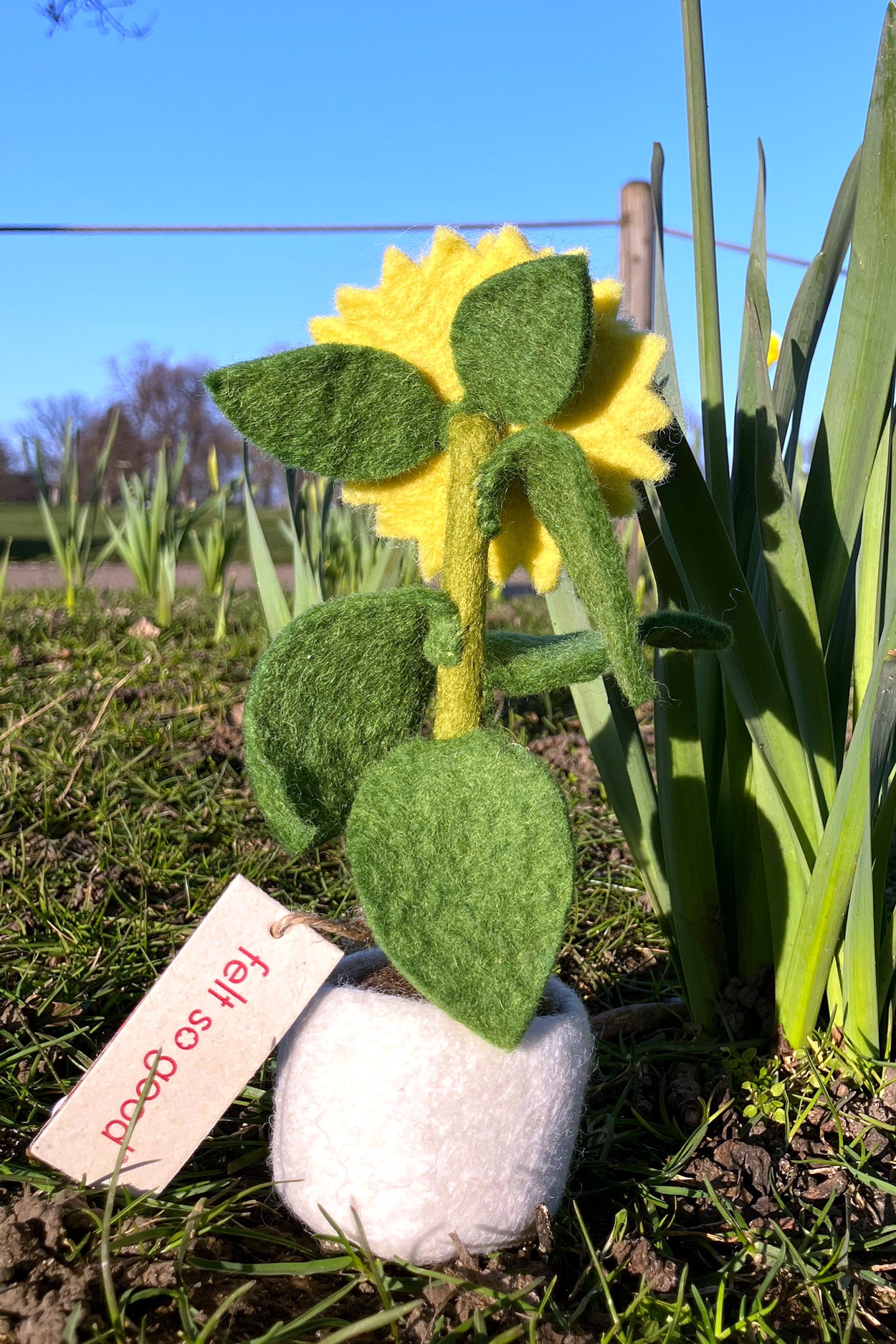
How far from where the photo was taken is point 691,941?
0.89m

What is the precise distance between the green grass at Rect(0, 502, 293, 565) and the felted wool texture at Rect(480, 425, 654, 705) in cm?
320

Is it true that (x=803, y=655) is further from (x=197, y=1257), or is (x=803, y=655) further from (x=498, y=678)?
(x=197, y=1257)

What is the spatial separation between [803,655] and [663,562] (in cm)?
15

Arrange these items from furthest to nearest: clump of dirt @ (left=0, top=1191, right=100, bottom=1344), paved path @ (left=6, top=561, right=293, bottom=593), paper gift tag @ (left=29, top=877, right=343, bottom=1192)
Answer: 1. paved path @ (left=6, top=561, right=293, bottom=593)
2. paper gift tag @ (left=29, top=877, right=343, bottom=1192)
3. clump of dirt @ (left=0, top=1191, right=100, bottom=1344)

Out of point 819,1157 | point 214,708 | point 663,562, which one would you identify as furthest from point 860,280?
point 214,708

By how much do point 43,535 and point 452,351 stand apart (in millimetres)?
6886

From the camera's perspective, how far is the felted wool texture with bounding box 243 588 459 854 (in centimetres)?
61

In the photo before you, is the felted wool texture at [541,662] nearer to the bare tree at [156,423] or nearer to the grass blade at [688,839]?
the grass blade at [688,839]

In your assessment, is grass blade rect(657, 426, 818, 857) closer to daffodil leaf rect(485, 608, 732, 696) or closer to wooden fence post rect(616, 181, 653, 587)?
daffodil leaf rect(485, 608, 732, 696)

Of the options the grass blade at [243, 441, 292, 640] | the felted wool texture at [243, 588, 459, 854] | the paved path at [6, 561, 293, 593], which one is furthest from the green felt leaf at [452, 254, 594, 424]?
the paved path at [6, 561, 293, 593]

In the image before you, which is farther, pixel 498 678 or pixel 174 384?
pixel 174 384

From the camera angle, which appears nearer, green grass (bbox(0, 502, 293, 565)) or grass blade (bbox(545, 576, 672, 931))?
grass blade (bbox(545, 576, 672, 931))

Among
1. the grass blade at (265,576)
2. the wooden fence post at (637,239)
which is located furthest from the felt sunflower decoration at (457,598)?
the wooden fence post at (637,239)

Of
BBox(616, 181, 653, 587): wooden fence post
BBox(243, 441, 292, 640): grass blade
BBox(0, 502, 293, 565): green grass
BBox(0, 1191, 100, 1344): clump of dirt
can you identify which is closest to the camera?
BBox(0, 1191, 100, 1344): clump of dirt
